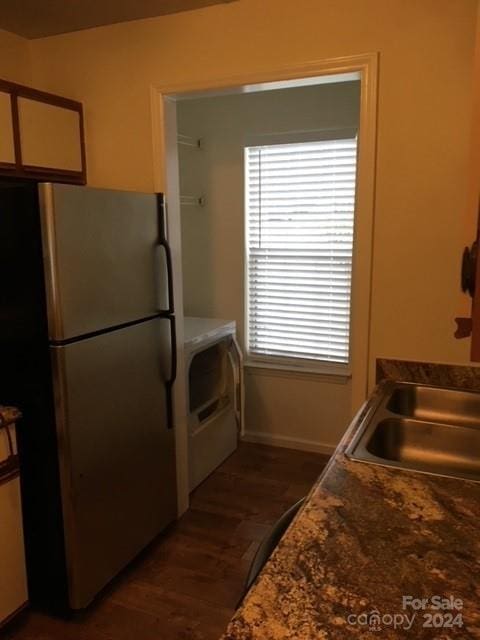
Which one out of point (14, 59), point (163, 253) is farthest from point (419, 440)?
point (14, 59)

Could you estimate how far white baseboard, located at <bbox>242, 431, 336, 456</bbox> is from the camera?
3537 millimetres

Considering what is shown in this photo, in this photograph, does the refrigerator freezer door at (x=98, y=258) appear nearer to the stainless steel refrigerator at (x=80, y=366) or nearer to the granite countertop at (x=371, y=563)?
the stainless steel refrigerator at (x=80, y=366)

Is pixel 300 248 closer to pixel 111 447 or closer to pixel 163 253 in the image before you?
pixel 163 253

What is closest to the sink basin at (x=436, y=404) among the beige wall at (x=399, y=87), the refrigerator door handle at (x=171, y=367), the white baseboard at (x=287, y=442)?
the beige wall at (x=399, y=87)

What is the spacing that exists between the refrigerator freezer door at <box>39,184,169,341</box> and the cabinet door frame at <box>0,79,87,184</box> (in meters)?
0.46

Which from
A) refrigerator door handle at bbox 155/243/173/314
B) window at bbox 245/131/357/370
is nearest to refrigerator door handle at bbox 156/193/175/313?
refrigerator door handle at bbox 155/243/173/314

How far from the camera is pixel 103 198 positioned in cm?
200

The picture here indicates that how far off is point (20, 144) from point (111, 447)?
1339mm

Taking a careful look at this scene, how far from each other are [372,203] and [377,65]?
0.50 m

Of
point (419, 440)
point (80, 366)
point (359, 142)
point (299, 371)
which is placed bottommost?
point (299, 371)

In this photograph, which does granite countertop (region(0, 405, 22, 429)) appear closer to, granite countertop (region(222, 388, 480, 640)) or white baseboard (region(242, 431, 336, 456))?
granite countertop (region(222, 388, 480, 640))

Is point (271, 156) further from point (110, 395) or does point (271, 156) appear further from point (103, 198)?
point (110, 395)

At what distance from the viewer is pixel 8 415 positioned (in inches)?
71.6

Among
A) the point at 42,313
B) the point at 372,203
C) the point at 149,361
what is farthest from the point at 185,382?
the point at 372,203
